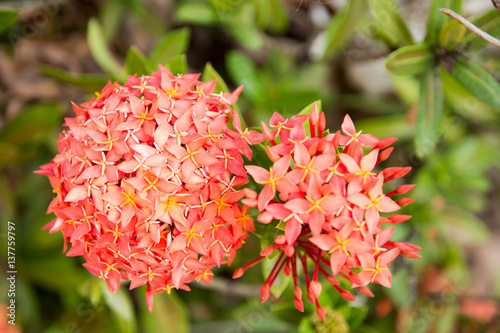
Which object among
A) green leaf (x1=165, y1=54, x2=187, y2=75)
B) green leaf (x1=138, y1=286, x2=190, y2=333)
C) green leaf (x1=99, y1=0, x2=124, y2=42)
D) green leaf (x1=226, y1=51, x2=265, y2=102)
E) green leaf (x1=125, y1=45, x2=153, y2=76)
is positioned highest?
green leaf (x1=165, y1=54, x2=187, y2=75)

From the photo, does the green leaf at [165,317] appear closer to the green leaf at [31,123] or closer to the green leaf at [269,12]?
the green leaf at [31,123]

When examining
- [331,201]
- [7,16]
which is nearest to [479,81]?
[331,201]

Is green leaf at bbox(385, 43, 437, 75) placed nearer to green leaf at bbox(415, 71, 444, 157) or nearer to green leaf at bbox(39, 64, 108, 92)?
green leaf at bbox(415, 71, 444, 157)

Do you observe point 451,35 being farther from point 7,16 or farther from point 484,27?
point 7,16

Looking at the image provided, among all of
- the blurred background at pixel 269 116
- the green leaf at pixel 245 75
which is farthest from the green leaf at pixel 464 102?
the green leaf at pixel 245 75

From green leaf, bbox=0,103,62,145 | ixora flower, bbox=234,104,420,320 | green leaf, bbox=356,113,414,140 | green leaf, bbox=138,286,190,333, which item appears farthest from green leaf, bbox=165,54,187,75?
green leaf, bbox=356,113,414,140
